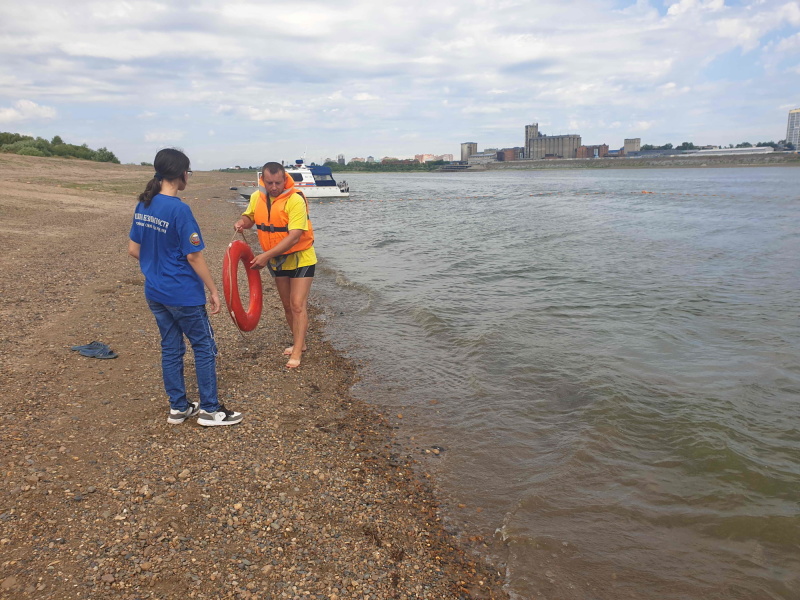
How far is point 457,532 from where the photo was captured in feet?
12.2

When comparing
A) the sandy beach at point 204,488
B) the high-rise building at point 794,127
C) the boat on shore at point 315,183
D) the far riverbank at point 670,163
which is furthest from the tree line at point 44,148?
the high-rise building at point 794,127

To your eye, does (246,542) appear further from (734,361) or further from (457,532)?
(734,361)

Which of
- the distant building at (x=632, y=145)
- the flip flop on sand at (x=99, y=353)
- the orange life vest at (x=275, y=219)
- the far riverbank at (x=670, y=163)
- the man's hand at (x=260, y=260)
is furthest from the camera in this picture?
the distant building at (x=632, y=145)

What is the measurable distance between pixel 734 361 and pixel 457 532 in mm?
5691

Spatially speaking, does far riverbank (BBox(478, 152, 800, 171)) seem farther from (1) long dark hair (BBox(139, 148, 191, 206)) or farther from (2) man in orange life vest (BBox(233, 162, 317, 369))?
(1) long dark hair (BBox(139, 148, 191, 206))

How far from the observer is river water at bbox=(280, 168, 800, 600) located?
362 cm

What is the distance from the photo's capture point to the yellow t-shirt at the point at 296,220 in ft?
18.0

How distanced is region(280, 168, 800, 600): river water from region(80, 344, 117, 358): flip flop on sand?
286 cm

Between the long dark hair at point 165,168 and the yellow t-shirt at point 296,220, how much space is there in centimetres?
149

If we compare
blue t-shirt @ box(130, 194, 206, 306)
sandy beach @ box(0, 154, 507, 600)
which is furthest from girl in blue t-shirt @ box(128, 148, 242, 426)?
sandy beach @ box(0, 154, 507, 600)

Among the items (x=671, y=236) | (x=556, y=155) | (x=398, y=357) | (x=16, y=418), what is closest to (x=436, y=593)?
(x=16, y=418)

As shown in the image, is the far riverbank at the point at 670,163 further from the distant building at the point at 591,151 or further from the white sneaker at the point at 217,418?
the white sneaker at the point at 217,418

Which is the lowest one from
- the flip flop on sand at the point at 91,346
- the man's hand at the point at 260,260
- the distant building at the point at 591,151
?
the flip flop on sand at the point at 91,346

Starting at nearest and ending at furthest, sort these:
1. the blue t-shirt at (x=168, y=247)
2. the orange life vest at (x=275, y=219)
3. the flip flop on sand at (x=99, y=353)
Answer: the blue t-shirt at (x=168, y=247)
the orange life vest at (x=275, y=219)
the flip flop on sand at (x=99, y=353)
